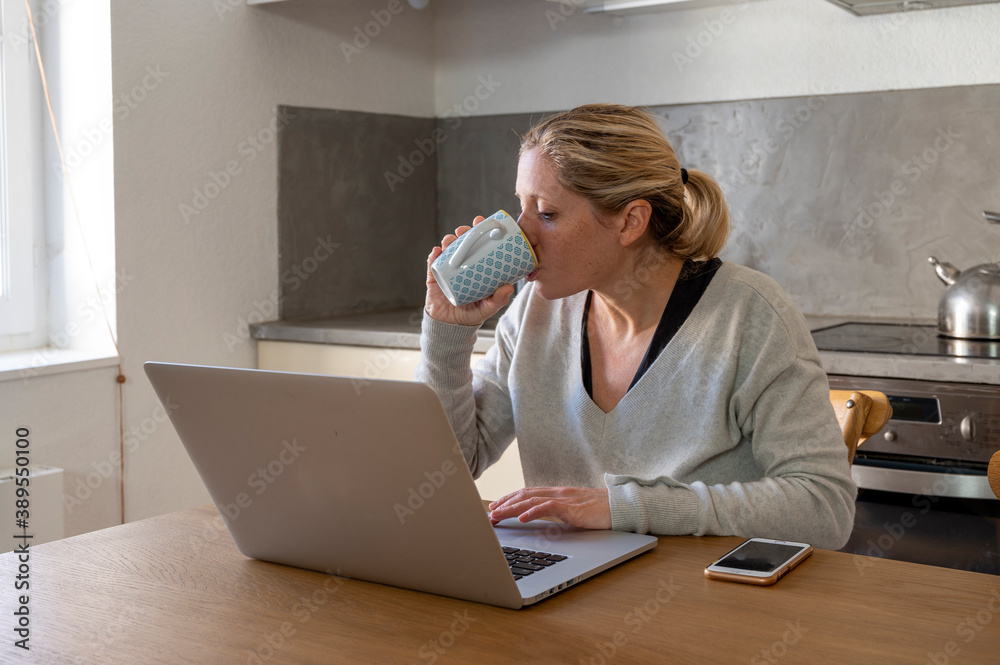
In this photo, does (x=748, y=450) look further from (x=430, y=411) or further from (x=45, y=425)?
(x=45, y=425)

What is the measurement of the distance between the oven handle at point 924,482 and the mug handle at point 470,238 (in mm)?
970

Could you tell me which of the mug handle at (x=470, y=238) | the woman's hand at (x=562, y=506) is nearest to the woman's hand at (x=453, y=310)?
the mug handle at (x=470, y=238)

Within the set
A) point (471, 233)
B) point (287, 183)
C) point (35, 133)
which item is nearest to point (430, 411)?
point (471, 233)

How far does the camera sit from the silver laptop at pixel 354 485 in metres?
0.72

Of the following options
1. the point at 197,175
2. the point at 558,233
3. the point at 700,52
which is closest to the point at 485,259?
the point at 558,233

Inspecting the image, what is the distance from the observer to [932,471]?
174 centimetres

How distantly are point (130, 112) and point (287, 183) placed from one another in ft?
1.59

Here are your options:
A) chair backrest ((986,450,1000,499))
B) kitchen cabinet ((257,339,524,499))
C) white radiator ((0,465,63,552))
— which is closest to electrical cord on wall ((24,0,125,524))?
white radiator ((0,465,63,552))

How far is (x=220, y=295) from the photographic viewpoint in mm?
2316

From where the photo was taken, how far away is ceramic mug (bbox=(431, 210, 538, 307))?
1.08 meters

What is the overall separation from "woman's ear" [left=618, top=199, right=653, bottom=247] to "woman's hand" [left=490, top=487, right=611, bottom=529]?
364mm

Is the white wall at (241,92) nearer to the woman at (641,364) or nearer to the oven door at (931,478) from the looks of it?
the oven door at (931,478)

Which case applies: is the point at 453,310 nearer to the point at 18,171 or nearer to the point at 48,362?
the point at 48,362

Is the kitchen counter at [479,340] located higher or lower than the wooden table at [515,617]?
higher
